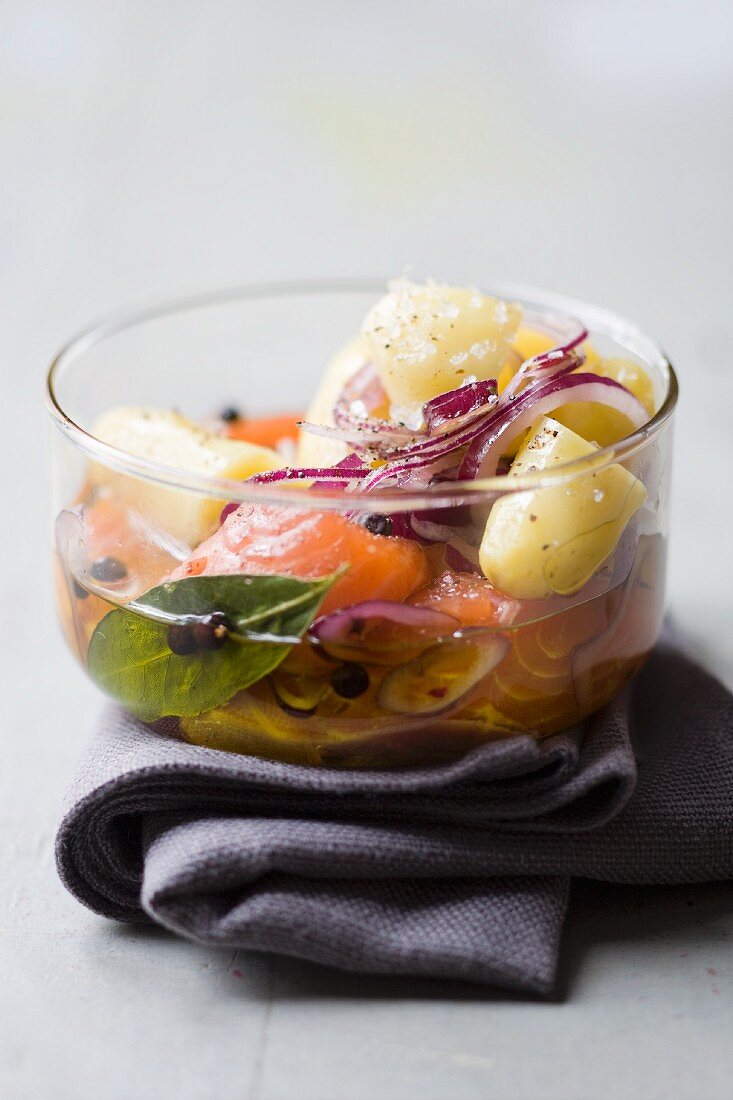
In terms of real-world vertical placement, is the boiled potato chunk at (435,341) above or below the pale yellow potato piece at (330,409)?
above

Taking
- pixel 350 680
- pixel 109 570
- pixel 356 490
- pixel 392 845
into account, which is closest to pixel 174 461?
pixel 109 570

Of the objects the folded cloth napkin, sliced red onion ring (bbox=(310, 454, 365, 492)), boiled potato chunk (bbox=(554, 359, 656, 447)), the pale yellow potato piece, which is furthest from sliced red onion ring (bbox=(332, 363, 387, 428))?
the folded cloth napkin

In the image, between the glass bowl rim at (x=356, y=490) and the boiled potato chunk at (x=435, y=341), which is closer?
the glass bowl rim at (x=356, y=490)

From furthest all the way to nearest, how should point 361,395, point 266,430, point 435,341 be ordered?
point 266,430 < point 361,395 < point 435,341

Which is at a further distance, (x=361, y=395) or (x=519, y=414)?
(x=361, y=395)

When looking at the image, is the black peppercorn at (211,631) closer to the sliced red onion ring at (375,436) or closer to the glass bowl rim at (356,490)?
the glass bowl rim at (356,490)

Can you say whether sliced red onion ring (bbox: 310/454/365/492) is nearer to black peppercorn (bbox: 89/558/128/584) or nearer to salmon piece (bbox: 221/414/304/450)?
black peppercorn (bbox: 89/558/128/584)

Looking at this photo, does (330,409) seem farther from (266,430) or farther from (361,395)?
(266,430)

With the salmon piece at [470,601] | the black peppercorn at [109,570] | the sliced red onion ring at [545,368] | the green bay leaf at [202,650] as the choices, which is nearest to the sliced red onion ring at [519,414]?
the sliced red onion ring at [545,368]

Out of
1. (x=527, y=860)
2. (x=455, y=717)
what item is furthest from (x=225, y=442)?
(x=527, y=860)

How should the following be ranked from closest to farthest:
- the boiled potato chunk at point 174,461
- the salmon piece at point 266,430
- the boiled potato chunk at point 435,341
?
the boiled potato chunk at point 174,461 < the boiled potato chunk at point 435,341 < the salmon piece at point 266,430
